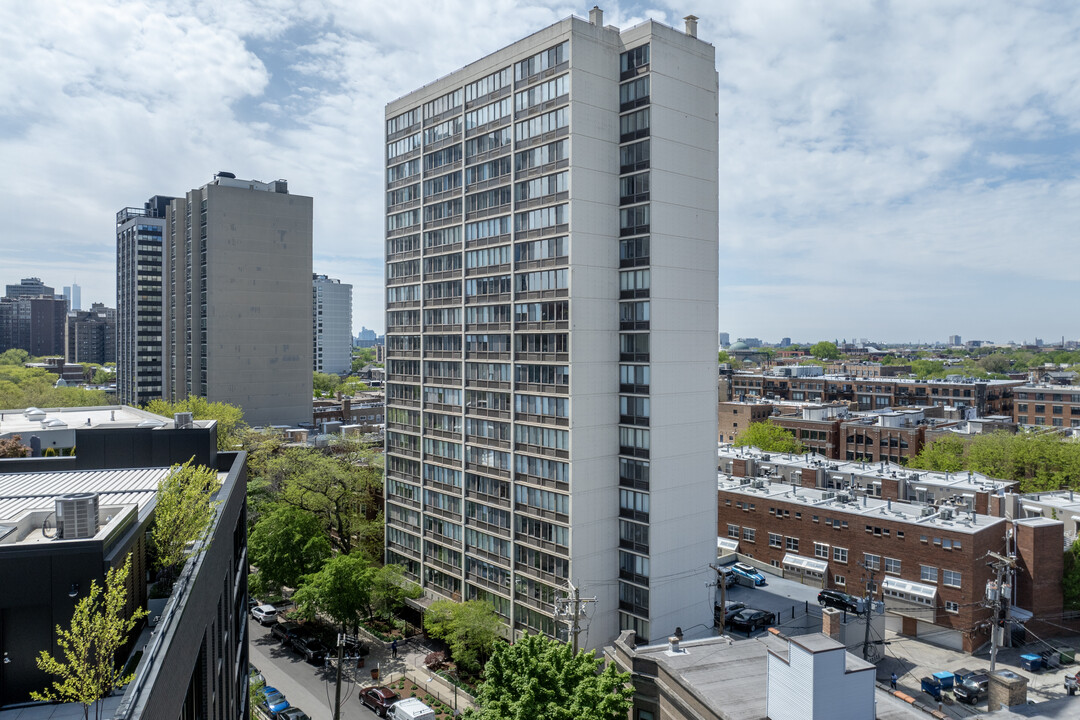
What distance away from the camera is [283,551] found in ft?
206

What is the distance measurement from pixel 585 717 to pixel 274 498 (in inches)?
2221

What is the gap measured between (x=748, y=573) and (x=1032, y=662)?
23755mm

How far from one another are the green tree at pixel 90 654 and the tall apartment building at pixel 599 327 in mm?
36825

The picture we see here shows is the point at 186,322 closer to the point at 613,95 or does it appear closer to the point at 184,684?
the point at 613,95

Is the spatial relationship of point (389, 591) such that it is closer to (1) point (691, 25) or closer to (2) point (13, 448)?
(2) point (13, 448)

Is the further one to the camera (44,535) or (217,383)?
(217,383)

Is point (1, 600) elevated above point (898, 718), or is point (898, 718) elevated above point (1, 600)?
point (1, 600)

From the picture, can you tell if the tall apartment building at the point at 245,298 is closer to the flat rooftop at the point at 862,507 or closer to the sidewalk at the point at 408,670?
the sidewalk at the point at 408,670

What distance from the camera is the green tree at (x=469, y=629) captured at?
5184 centimetres

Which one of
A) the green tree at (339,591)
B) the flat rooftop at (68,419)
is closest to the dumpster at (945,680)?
the green tree at (339,591)

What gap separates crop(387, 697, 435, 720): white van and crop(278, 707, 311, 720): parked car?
18.2 feet

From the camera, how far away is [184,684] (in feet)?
60.0

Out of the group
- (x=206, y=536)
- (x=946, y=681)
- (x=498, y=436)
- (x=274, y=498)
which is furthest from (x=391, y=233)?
(x=946, y=681)

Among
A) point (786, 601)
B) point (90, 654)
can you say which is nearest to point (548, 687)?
point (90, 654)
